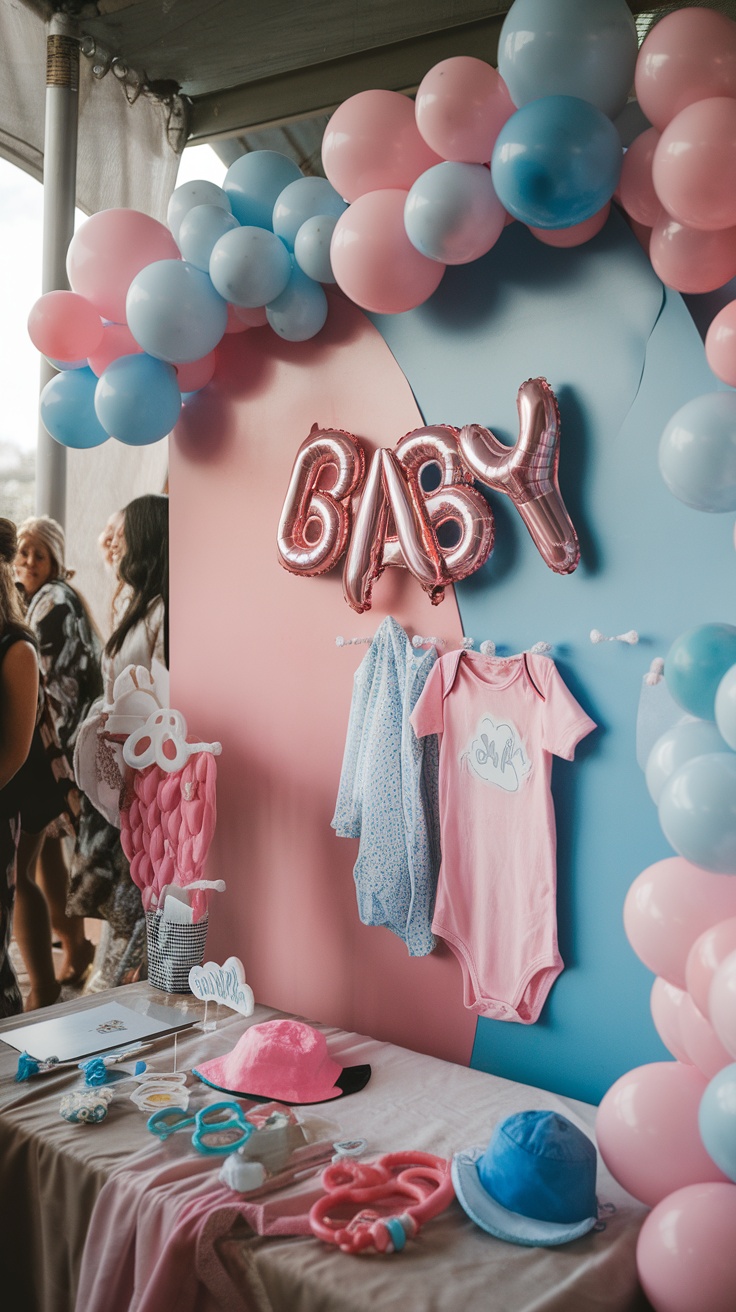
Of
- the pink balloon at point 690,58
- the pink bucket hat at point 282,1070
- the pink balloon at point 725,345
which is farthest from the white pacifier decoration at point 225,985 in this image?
the pink balloon at point 690,58

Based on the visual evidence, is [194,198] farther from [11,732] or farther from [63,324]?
[11,732]

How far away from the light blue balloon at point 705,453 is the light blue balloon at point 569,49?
63 centimetres

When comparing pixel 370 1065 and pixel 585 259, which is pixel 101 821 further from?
pixel 585 259

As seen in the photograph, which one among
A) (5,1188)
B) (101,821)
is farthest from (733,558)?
(101,821)

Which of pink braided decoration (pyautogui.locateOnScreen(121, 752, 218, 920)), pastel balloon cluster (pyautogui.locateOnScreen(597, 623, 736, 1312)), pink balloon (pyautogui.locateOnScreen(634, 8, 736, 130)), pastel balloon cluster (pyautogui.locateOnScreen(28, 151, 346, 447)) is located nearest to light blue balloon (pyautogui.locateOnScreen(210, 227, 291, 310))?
pastel balloon cluster (pyautogui.locateOnScreen(28, 151, 346, 447))

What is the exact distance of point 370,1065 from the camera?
2.24 m

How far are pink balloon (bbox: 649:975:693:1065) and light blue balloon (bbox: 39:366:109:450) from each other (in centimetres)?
192

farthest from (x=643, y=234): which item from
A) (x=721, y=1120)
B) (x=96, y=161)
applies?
(x=96, y=161)

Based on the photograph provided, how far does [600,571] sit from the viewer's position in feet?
6.84

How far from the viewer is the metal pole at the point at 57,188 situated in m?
3.15

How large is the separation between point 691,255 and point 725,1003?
1.24m

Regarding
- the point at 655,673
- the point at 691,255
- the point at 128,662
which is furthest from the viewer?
the point at 128,662

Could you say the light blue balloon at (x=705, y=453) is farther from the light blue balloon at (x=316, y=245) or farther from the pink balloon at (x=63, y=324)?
the pink balloon at (x=63, y=324)

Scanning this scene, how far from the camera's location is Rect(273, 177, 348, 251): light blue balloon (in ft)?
7.65
